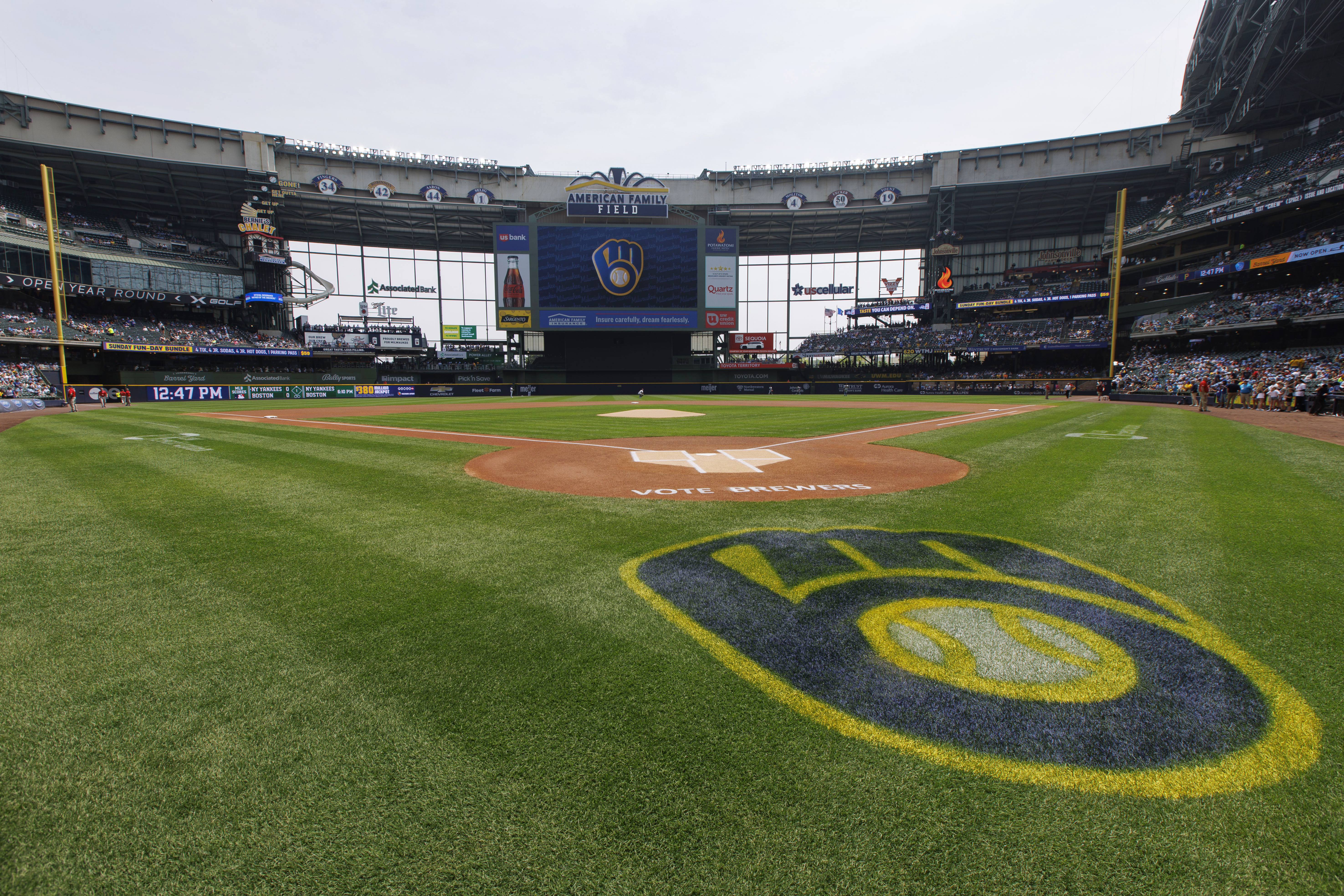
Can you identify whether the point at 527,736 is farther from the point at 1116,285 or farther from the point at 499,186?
the point at 499,186

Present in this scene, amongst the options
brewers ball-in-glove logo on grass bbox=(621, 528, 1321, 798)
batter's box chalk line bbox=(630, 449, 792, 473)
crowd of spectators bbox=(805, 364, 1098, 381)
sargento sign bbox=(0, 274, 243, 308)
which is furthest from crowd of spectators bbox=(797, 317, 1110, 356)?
sargento sign bbox=(0, 274, 243, 308)

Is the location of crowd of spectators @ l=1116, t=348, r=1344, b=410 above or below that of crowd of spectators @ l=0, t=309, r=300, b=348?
below

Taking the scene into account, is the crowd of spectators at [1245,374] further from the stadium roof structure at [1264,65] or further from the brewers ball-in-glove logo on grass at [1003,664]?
the brewers ball-in-glove logo on grass at [1003,664]

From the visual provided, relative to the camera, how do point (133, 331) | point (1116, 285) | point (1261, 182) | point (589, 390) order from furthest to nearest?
1. point (589, 390)
2. point (133, 331)
3. point (1116, 285)
4. point (1261, 182)

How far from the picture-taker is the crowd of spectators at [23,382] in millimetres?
30156

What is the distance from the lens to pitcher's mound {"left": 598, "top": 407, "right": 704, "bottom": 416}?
20.1m

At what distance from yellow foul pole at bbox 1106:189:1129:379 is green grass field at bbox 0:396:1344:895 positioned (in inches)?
1638

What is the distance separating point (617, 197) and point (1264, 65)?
148 ft

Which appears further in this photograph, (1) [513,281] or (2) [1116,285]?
(1) [513,281]

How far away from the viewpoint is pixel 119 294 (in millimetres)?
43062

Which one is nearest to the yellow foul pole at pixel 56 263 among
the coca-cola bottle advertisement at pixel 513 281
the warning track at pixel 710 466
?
the coca-cola bottle advertisement at pixel 513 281

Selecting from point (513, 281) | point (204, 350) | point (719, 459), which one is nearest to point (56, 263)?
point (204, 350)

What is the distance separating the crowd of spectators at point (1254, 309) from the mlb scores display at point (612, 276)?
104 feet

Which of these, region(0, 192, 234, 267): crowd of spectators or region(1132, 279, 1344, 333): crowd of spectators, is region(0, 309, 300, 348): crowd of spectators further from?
region(1132, 279, 1344, 333): crowd of spectators
